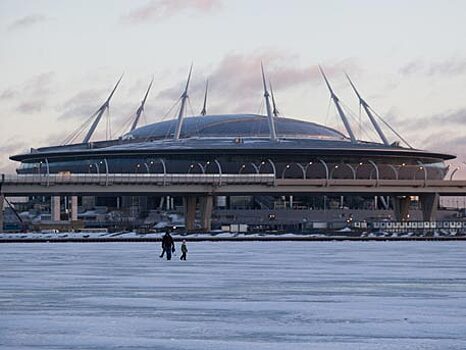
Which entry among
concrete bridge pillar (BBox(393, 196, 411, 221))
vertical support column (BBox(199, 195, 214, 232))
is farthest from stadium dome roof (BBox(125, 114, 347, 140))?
vertical support column (BBox(199, 195, 214, 232))

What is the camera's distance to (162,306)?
24406 millimetres

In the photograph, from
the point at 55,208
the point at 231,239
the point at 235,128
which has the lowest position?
the point at 231,239

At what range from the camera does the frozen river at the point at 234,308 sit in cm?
1855

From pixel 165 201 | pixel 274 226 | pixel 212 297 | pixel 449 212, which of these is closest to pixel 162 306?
pixel 212 297

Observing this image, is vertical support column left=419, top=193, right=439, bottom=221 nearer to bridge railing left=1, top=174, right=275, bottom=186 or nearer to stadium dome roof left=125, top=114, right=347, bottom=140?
bridge railing left=1, top=174, right=275, bottom=186

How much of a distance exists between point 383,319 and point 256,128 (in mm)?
144803

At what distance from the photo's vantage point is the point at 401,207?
437 feet

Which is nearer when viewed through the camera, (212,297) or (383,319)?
(383,319)

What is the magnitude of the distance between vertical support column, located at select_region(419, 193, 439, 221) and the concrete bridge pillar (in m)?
3.34

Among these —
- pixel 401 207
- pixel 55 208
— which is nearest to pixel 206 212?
pixel 401 207

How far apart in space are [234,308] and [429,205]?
107386mm

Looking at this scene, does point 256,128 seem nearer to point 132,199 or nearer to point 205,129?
point 205,129

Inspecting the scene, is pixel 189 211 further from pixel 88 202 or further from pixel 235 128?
pixel 235 128

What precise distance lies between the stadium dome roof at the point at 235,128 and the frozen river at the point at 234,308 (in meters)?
124
